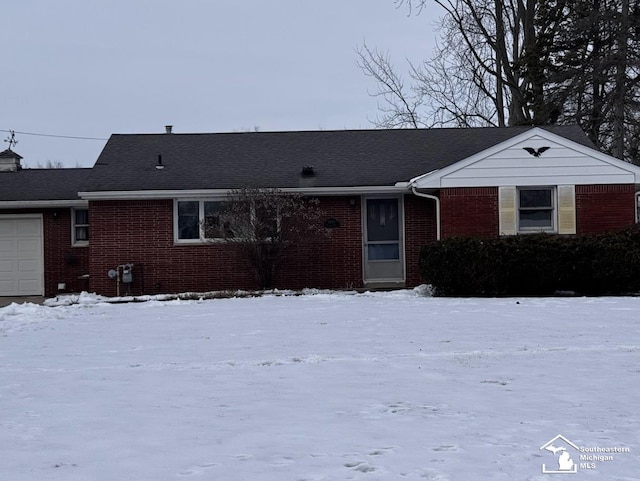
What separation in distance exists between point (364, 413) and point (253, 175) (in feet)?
44.7

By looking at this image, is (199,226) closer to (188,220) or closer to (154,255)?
(188,220)

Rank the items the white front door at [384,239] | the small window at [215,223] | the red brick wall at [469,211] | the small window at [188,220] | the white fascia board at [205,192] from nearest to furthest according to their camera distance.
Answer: the red brick wall at [469,211]
the small window at [215,223]
the white fascia board at [205,192]
the small window at [188,220]
the white front door at [384,239]

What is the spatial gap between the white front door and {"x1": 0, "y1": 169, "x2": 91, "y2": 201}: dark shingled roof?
736 cm

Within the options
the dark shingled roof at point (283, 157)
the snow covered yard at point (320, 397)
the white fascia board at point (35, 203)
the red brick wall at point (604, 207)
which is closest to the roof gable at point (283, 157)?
the dark shingled roof at point (283, 157)

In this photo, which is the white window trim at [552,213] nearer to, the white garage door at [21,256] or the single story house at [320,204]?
the single story house at [320,204]

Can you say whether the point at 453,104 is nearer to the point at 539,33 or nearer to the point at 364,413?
the point at 539,33

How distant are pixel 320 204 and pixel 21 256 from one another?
27.2 ft

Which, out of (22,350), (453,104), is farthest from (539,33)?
Answer: (22,350)

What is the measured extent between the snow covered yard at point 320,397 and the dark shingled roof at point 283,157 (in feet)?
22.0

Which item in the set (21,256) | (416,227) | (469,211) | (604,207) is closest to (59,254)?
(21,256)

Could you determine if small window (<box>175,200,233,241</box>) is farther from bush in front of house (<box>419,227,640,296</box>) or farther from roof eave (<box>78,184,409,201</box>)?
bush in front of house (<box>419,227,640,296</box>)

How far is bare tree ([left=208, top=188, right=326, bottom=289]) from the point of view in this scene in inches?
705

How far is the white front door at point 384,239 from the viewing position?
63.7ft

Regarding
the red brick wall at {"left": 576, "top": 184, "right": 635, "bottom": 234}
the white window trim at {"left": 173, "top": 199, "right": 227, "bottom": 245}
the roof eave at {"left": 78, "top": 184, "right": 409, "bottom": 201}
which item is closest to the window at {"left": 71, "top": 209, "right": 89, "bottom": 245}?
the roof eave at {"left": 78, "top": 184, "right": 409, "bottom": 201}
